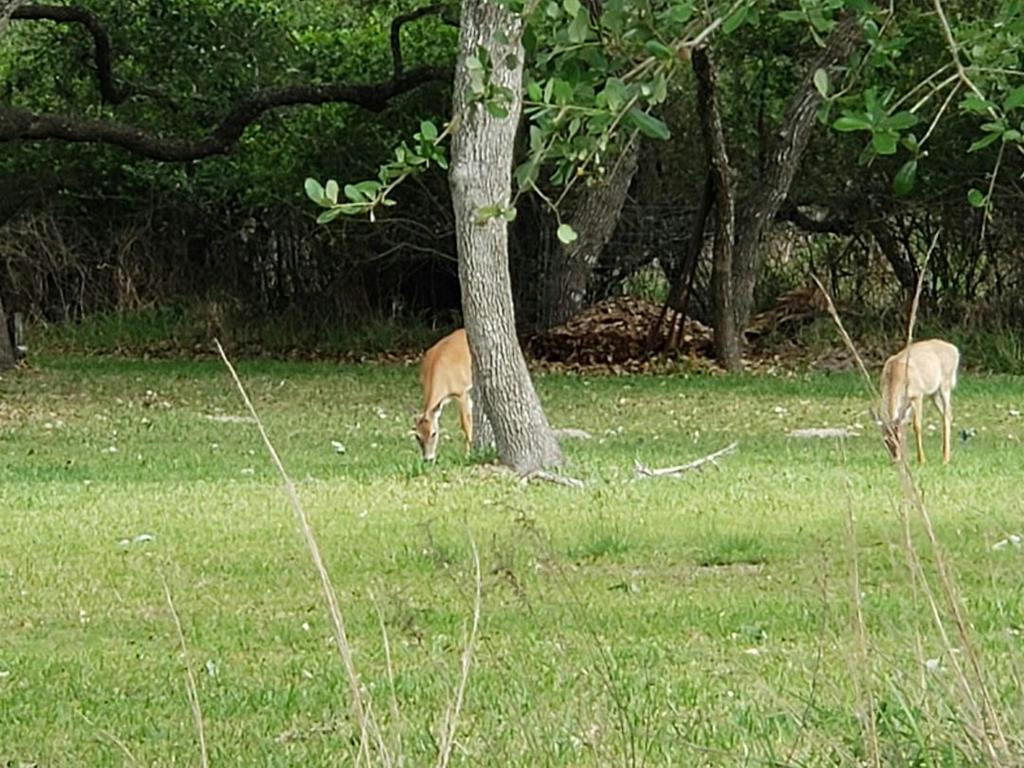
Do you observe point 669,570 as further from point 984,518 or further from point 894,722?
point 894,722

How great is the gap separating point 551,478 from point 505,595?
405cm

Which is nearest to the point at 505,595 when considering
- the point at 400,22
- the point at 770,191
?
the point at 400,22

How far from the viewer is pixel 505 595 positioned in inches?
348

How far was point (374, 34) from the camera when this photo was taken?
86.9 ft

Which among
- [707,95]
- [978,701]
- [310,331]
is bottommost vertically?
[310,331]

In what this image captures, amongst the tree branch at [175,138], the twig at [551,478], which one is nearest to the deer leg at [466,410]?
the twig at [551,478]

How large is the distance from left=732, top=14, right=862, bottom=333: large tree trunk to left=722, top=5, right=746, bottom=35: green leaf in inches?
748

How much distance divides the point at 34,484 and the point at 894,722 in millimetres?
9247

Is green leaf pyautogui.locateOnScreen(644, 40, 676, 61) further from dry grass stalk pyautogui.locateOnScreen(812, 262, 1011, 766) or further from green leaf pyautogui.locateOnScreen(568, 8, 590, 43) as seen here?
dry grass stalk pyautogui.locateOnScreen(812, 262, 1011, 766)

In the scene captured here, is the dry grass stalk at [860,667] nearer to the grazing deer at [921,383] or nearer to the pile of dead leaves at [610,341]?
the grazing deer at [921,383]

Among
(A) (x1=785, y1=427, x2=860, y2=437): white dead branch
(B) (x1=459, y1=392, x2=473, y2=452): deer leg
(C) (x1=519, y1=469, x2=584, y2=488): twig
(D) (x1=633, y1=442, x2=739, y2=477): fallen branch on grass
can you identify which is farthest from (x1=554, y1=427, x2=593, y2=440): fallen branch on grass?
(C) (x1=519, y1=469, x2=584, y2=488): twig

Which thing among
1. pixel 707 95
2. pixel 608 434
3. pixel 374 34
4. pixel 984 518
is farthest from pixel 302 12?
pixel 984 518

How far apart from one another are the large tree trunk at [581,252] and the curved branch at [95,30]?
5.62m

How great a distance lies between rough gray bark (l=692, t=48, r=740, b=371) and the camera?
2323cm
